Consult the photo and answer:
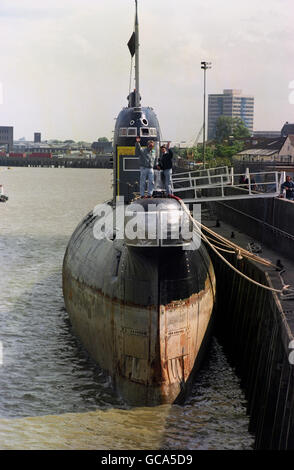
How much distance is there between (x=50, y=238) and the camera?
5006cm

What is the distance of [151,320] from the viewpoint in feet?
58.5

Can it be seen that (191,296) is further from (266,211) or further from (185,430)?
(266,211)

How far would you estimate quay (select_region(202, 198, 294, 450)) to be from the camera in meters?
14.2

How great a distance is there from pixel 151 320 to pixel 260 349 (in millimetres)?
3050

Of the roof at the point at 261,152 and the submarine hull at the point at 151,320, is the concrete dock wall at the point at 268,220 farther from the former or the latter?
the roof at the point at 261,152

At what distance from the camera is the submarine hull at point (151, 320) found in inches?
706

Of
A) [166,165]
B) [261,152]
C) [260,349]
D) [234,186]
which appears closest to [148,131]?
[234,186]

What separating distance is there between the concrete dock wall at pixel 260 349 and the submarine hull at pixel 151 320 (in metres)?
1.51

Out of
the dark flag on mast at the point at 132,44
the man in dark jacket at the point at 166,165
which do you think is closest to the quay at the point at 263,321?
the man in dark jacket at the point at 166,165

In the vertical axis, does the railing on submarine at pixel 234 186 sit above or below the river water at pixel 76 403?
above

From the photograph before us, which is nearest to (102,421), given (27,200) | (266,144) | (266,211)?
(266,211)

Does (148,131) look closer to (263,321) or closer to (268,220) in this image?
(268,220)

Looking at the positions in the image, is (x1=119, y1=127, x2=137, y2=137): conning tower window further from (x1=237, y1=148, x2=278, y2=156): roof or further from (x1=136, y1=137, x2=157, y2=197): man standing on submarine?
(x1=237, y1=148, x2=278, y2=156): roof

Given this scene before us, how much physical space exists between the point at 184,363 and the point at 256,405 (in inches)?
93.9
